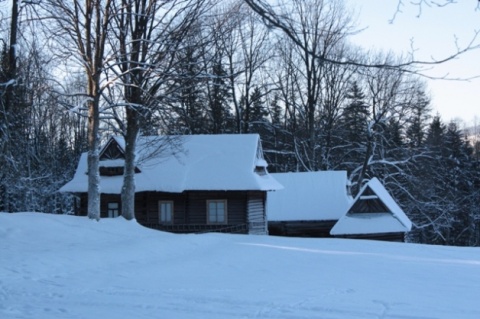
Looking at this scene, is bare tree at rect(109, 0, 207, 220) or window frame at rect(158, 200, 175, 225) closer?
bare tree at rect(109, 0, 207, 220)

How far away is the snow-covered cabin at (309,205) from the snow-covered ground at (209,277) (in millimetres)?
17027

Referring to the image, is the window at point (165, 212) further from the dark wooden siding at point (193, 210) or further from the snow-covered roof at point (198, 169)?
the snow-covered roof at point (198, 169)

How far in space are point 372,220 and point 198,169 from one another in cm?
1049

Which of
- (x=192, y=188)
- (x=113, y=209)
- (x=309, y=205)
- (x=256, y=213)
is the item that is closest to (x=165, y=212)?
(x=192, y=188)

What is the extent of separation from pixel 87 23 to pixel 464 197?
1434 inches

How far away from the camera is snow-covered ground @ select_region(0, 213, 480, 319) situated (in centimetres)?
848

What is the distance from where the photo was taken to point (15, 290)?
927 cm

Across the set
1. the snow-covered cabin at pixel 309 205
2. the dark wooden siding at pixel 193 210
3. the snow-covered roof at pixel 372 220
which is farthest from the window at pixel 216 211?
the snow-covered cabin at pixel 309 205

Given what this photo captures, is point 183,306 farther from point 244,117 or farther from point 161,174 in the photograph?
point 244,117

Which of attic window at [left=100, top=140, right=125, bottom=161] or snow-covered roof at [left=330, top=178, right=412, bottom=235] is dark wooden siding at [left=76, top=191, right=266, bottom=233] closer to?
attic window at [left=100, top=140, right=125, bottom=161]

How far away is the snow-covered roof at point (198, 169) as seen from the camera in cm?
3045

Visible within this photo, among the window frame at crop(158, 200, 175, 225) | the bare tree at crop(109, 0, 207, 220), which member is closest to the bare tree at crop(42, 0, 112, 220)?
the bare tree at crop(109, 0, 207, 220)

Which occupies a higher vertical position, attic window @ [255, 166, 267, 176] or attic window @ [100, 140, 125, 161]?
attic window @ [100, 140, 125, 161]

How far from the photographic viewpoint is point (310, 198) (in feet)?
124
